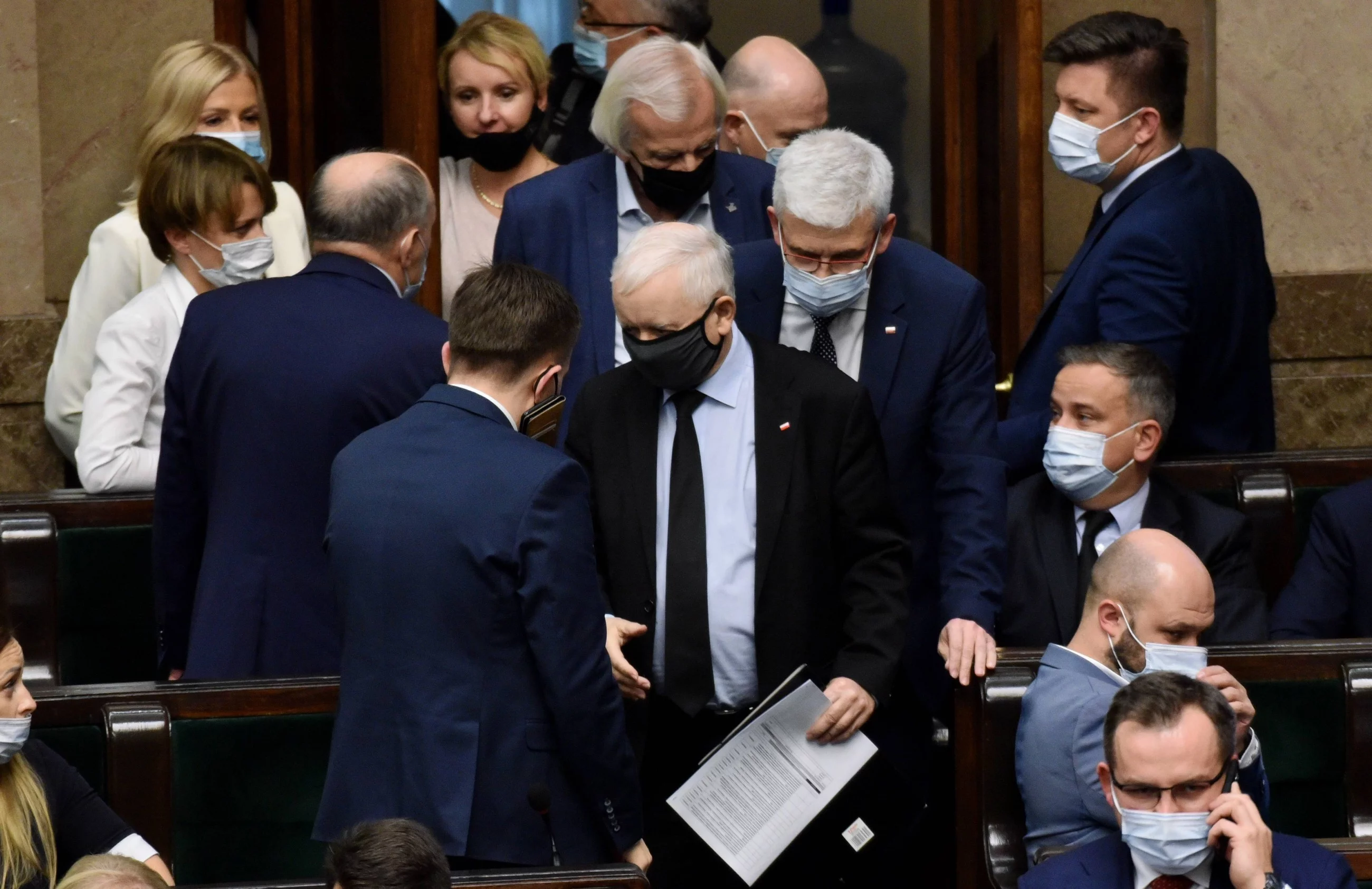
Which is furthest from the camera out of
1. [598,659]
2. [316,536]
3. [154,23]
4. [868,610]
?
[154,23]

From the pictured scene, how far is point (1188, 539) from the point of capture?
4.22 meters

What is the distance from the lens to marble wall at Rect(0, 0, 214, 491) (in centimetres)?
534

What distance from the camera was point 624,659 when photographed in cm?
348

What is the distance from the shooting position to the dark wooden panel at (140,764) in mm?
3584

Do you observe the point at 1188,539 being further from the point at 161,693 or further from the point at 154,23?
the point at 154,23

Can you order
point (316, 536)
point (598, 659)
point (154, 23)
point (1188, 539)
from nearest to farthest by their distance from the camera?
point (598, 659) → point (316, 536) → point (1188, 539) → point (154, 23)

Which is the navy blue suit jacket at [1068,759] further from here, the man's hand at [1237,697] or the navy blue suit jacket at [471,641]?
the navy blue suit jacket at [471,641]

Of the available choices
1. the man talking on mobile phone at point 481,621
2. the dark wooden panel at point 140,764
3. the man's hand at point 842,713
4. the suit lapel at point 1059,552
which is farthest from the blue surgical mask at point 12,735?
the suit lapel at point 1059,552

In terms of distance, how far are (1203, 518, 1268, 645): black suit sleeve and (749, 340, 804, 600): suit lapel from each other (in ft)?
3.54

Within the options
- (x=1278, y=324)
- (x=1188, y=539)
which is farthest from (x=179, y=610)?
(x=1278, y=324)

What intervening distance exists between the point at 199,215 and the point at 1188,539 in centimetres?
226

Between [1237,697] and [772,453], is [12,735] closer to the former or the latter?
[772,453]

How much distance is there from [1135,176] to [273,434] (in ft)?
7.14

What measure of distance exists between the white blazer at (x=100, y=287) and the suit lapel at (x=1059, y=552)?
76.8 inches
